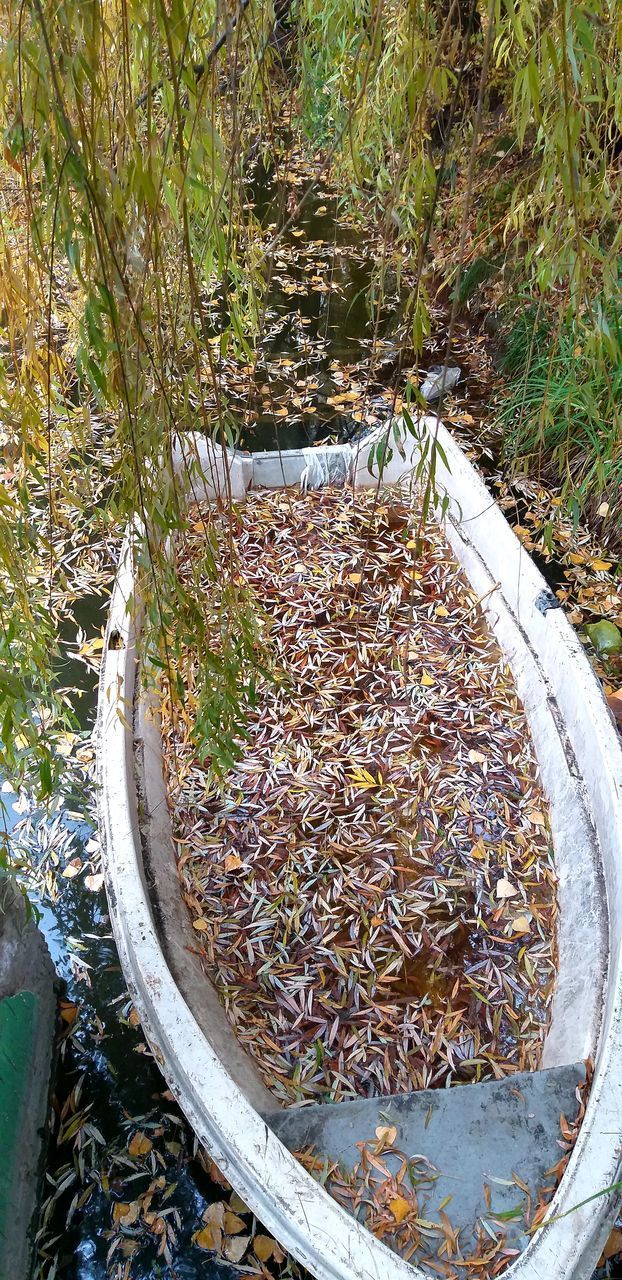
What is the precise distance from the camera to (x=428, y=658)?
2.47 m

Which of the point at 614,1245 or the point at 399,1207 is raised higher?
the point at 399,1207

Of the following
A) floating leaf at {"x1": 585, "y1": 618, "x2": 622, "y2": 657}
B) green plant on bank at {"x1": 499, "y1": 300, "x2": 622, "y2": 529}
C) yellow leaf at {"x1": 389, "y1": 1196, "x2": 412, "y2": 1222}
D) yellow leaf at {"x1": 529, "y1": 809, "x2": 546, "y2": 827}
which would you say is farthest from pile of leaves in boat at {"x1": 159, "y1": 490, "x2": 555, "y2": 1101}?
green plant on bank at {"x1": 499, "y1": 300, "x2": 622, "y2": 529}

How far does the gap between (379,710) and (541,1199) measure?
129cm

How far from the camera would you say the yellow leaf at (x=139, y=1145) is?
1.58 meters

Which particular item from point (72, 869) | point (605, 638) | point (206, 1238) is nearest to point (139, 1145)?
point (206, 1238)

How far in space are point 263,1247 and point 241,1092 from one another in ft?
1.32

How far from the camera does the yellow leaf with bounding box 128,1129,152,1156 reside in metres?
1.58

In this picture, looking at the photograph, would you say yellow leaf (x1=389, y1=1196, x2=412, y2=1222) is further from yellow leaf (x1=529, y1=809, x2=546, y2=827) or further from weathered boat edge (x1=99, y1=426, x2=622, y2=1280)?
yellow leaf (x1=529, y1=809, x2=546, y2=827)

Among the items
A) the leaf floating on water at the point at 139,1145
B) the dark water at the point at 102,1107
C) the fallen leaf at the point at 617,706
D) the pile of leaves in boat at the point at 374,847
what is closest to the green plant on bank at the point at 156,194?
the dark water at the point at 102,1107

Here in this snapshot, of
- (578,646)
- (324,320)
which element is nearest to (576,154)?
(578,646)

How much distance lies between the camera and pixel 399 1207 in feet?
4.28

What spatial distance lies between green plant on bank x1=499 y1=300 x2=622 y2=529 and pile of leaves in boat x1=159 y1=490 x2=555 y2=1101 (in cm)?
64

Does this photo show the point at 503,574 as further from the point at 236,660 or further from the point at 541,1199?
the point at 541,1199

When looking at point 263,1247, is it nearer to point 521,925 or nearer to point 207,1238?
point 207,1238
